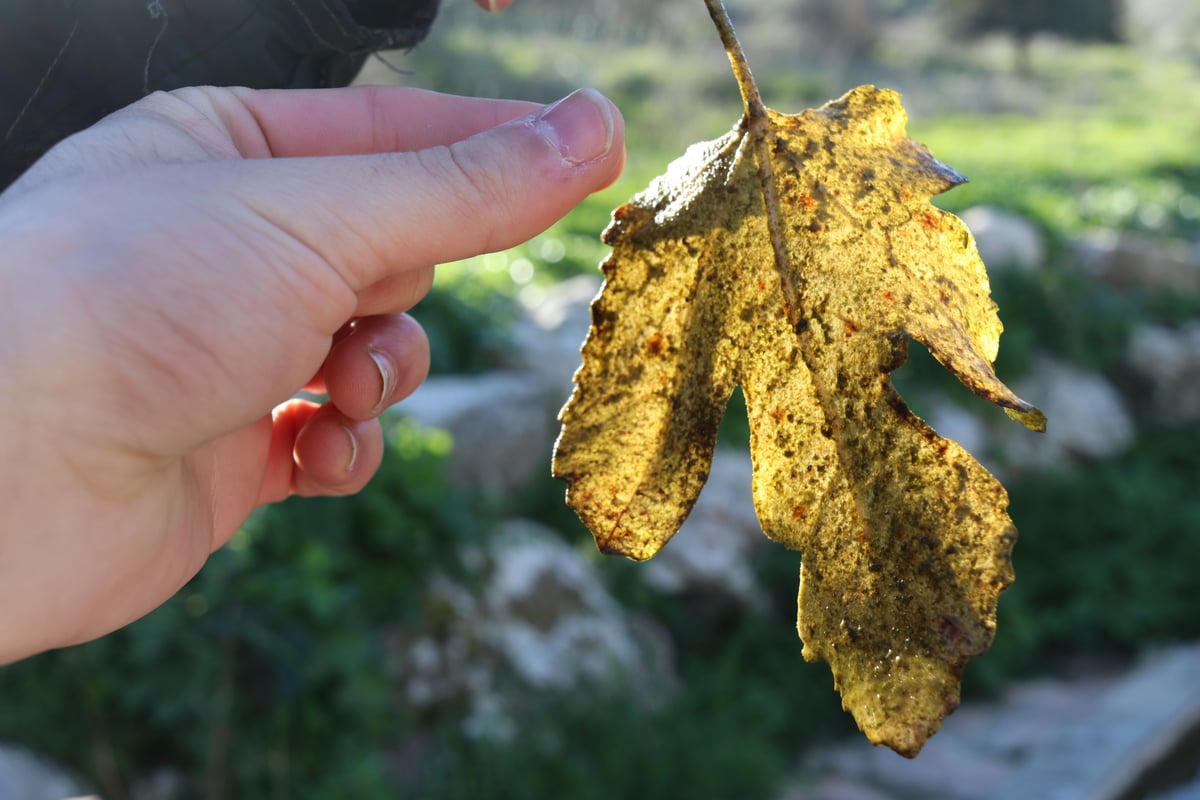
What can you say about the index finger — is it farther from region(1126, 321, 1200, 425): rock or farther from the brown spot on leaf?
region(1126, 321, 1200, 425): rock

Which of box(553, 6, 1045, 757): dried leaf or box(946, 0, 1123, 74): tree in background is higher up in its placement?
box(553, 6, 1045, 757): dried leaf

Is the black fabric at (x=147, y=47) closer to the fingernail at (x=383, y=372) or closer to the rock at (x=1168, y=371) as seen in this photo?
the fingernail at (x=383, y=372)

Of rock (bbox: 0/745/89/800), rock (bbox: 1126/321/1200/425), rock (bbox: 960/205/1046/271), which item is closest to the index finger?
rock (bbox: 0/745/89/800)

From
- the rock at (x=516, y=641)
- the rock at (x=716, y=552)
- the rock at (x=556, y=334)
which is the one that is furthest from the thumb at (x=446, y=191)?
the rock at (x=716, y=552)

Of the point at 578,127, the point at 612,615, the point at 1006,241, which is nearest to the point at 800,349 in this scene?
the point at 578,127

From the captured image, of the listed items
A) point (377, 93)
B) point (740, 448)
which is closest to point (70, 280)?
point (377, 93)
